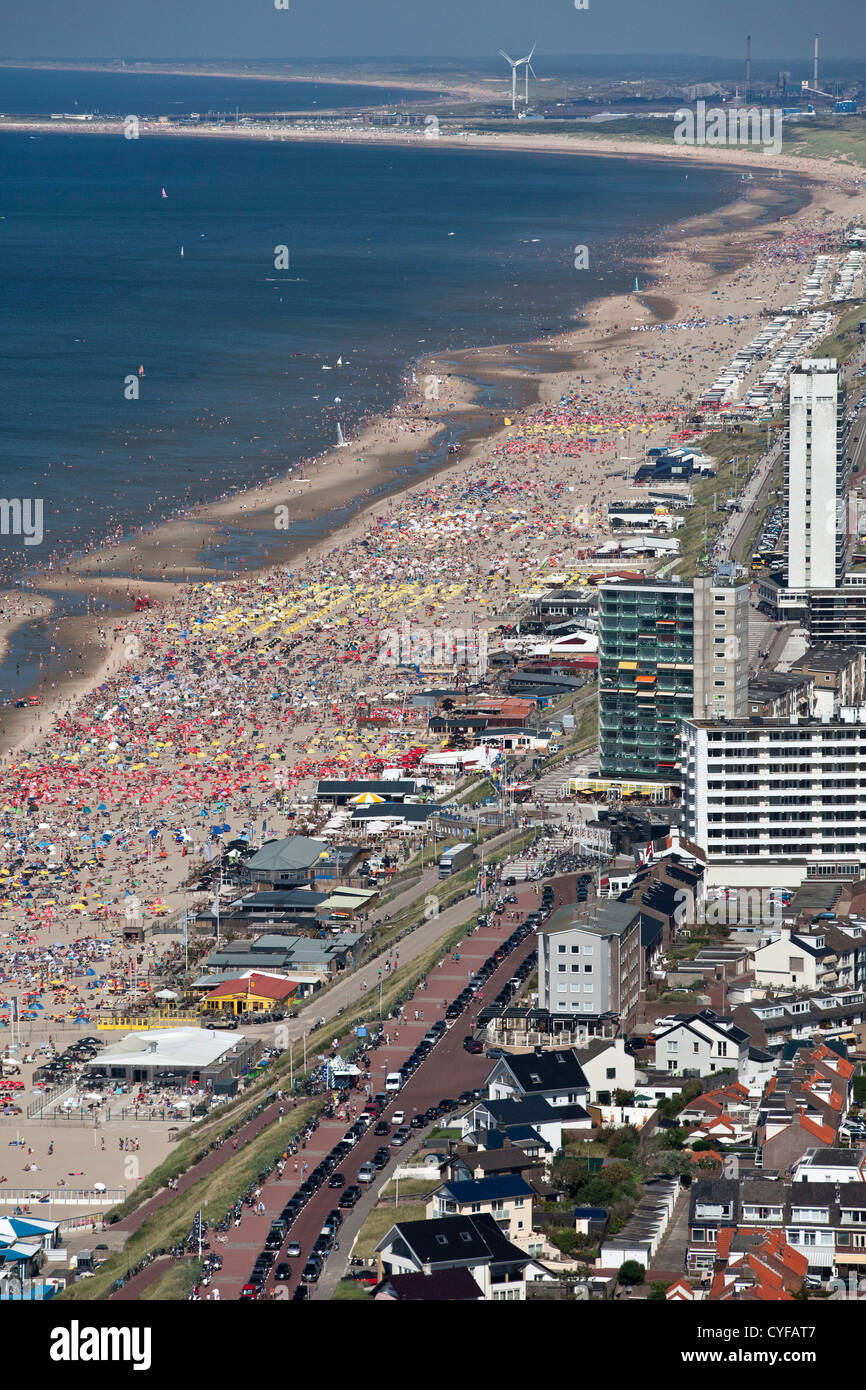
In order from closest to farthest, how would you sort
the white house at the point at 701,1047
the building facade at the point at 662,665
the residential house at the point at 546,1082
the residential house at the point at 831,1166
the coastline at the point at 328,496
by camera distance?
1. the residential house at the point at 831,1166
2. the residential house at the point at 546,1082
3. the white house at the point at 701,1047
4. the building facade at the point at 662,665
5. the coastline at the point at 328,496

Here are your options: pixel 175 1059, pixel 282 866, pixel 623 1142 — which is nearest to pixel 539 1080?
pixel 623 1142

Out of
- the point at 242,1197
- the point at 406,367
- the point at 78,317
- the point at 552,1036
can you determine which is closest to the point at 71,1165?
the point at 242,1197

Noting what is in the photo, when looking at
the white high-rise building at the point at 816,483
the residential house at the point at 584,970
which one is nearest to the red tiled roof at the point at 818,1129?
the residential house at the point at 584,970

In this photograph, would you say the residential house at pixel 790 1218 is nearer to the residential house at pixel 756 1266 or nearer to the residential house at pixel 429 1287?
the residential house at pixel 756 1266
